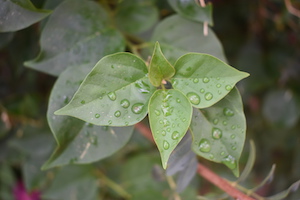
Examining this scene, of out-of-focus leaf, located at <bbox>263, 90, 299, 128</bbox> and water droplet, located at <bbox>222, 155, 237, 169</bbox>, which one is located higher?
water droplet, located at <bbox>222, 155, 237, 169</bbox>

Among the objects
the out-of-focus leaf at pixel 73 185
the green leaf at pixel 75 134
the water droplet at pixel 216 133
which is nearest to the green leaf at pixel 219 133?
the water droplet at pixel 216 133

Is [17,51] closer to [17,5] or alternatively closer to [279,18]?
[17,5]

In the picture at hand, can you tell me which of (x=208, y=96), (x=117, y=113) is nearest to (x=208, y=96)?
(x=208, y=96)

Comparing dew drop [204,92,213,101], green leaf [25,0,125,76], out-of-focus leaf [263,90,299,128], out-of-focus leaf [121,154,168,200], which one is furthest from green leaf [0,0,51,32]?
out-of-focus leaf [263,90,299,128]

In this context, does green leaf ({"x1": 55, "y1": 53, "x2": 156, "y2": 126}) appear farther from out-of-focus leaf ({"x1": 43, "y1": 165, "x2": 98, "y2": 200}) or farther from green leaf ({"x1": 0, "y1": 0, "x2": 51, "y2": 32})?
out-of-focus leaf ({"x1": 43, "y1": 165, "x2": 98, "y2": 200})

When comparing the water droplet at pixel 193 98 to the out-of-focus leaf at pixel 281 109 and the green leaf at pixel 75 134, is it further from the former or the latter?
the out-of-focus leaf at pixel 281 109

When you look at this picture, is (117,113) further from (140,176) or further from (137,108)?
(140,176)
